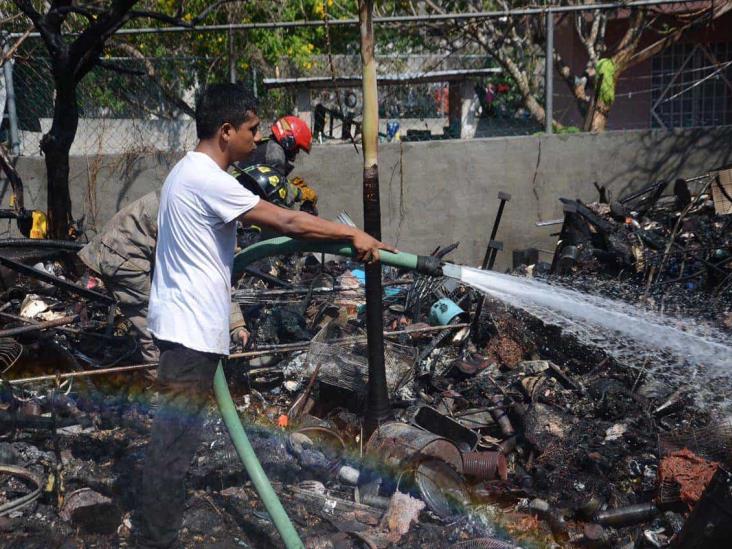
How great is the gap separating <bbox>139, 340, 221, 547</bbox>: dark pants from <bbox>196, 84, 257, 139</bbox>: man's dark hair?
0.96 m

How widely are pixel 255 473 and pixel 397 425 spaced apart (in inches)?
41.2

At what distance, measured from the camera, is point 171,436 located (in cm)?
330

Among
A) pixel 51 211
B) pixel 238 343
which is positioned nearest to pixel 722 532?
pixel 238 343

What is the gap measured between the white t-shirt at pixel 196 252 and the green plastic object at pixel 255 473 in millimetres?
395

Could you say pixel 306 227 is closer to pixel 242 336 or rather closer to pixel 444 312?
pixel 242 336

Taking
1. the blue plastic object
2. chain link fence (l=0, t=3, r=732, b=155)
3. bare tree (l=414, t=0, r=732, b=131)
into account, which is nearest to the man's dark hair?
the blue plastic object

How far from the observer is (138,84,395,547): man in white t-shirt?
125 inches

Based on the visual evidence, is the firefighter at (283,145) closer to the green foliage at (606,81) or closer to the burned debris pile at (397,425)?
the burned debris pile at (397,425)

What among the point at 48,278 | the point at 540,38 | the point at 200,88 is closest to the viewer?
the point at 48,278

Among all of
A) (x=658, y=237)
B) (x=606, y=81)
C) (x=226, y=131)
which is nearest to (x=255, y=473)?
(x=226, y=131)

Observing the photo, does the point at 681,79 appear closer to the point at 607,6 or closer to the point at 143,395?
the point at 607,6

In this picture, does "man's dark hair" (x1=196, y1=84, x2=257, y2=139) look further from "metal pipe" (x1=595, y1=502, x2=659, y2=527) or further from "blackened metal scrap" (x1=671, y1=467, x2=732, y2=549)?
"metal pipe" (x1=595, y1=502, x2=659, y2=527)

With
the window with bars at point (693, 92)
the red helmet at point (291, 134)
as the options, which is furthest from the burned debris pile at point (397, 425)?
the window with bars at point (693, 92)

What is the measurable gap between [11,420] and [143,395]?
97cm
